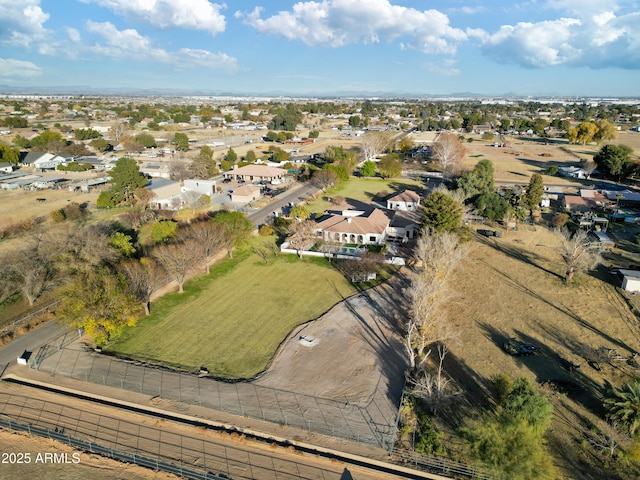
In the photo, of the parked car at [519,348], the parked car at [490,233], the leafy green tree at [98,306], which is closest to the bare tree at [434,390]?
the parked car at [519,348]

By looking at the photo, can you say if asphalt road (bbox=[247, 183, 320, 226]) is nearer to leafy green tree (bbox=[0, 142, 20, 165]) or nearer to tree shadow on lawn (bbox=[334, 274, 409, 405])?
tree shadow on lawn (bbox=[334, 274, 409, 405])

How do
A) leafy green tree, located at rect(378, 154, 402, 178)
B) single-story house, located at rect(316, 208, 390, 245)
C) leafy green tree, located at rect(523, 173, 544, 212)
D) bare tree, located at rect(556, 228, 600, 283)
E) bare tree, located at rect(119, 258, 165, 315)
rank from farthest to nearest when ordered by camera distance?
leafy green tree, located at rect(378, 154, 402, 178) → leafy green tree, located at rect(523, 173, 544, 212) → single-story house, located at rect(316, 208, 390, 245) → bare tree, located at rect(556, 228, 600, 283) → bare tree, located at rect(119, 258, 165, 315)

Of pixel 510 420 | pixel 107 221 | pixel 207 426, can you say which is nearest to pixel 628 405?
pixel 510 420

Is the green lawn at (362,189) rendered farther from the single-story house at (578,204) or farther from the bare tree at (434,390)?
the bare tree at (434,390)

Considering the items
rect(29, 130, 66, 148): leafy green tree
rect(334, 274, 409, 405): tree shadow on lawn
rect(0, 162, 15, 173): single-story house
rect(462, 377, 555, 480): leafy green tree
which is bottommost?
rect(334, 274, 409, 405): tree shadow on lawn

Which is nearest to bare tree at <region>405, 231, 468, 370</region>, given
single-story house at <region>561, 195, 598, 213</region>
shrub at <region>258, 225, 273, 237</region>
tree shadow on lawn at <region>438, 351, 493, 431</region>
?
tree shadow on lawn at <region>438, 351, 493, 431</region>

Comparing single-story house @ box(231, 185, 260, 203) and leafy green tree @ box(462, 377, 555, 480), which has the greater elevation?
leafy green tree @ box(462, 377, 555, 480)

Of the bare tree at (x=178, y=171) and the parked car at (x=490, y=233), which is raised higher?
the bare tree at (x=178, y=171)

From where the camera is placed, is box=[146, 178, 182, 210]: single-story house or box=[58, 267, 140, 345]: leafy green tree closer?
box=[58, 267, 140, 345]: leafy green tree
